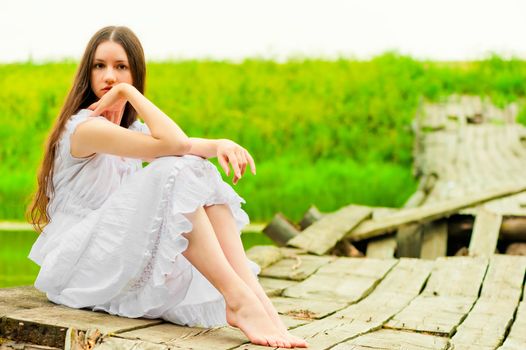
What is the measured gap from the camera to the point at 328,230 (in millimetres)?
4699

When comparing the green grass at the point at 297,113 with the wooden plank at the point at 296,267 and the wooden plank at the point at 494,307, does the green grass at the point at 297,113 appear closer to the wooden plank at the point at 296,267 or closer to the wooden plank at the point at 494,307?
the wooden plank at the point at 296,267

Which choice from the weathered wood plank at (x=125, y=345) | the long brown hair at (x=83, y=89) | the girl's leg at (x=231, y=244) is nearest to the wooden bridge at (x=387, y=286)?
the weathered wood plank at (x=125, y=345)

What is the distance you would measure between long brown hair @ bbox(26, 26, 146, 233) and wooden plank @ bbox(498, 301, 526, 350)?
1.48 m

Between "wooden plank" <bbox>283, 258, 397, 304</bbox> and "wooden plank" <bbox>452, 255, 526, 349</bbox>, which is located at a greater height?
"wooden plank" <bbox>452, 255, 526, 349</bbox>

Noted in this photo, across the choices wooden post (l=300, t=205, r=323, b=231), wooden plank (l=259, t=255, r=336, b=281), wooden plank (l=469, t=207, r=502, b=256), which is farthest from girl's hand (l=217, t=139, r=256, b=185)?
wooden post (l=300, t=205, r=323, b=231)

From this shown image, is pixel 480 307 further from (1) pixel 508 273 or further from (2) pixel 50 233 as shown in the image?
(2) pixel 50 233

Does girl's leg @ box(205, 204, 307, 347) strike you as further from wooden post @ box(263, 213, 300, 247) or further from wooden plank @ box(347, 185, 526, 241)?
wooden post @ box(263, 213, 300, 247)

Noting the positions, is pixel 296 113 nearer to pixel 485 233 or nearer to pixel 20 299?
pixel 485 233

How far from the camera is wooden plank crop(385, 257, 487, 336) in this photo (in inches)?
101

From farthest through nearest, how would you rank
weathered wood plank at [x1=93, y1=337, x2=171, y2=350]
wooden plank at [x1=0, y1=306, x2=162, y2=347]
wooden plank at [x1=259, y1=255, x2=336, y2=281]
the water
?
the water < wooden plank at [x1=259, y1=255, x2=336, y2=281] < wooden plank at [x1=0, y1=306, x2=162, y2=347] < weathered wood plank at [x1=93, y1=337, x2=171, y2=350]

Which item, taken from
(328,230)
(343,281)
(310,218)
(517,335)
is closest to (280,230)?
(310,218)

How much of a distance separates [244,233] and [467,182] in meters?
2.28

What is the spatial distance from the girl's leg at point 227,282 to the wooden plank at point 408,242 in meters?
2.99

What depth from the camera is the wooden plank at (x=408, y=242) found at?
4.96 meters
